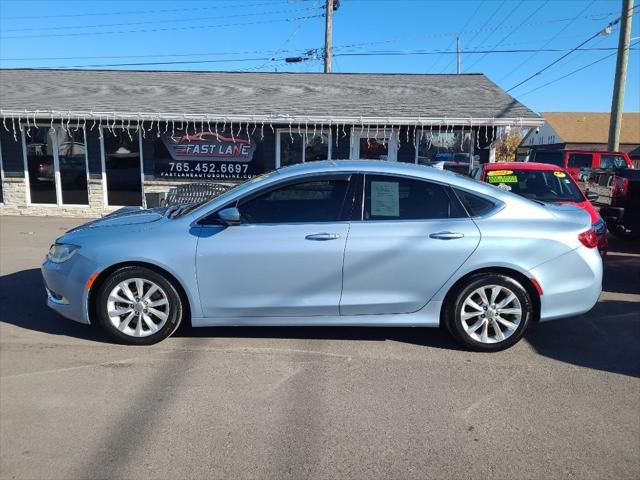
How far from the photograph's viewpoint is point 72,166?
12.8 meters

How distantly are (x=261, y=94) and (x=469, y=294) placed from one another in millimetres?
10157

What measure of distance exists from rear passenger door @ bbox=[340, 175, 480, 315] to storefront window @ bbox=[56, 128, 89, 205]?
409 inches

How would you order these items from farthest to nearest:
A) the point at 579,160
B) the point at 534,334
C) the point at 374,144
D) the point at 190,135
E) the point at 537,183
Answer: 1. the point at 579,160
2. the point at 190,135
3. the point at 374,144
4. the point at 537,183
5. the point at 534,334

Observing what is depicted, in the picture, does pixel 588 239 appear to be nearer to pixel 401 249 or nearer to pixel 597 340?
pixel 597 340

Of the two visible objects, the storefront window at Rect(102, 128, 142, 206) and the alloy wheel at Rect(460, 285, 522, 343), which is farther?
the storefront window at Rect(102, 128, 142, 206)

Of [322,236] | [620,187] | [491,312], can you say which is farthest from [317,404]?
[620,187]

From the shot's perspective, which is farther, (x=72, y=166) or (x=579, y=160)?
(x=579, y=160)

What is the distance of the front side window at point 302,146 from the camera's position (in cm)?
1238

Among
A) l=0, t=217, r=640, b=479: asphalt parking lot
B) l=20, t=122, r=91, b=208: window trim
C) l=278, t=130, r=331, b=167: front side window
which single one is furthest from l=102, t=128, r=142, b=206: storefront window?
l=0, t=217, r=640, b=479: asphalt parking lot

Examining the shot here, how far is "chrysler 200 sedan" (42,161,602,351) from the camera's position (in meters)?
4.30

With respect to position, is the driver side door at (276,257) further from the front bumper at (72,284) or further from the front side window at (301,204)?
the front bumper at (72,284)

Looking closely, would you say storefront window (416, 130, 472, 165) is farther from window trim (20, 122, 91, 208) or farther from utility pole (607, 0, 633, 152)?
window trim (20, 122, 91, 208)

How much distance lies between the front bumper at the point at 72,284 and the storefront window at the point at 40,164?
9.42 metres

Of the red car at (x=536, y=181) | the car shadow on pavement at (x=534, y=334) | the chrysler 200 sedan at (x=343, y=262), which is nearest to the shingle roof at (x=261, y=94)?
the red car at (x=536, y=181)
